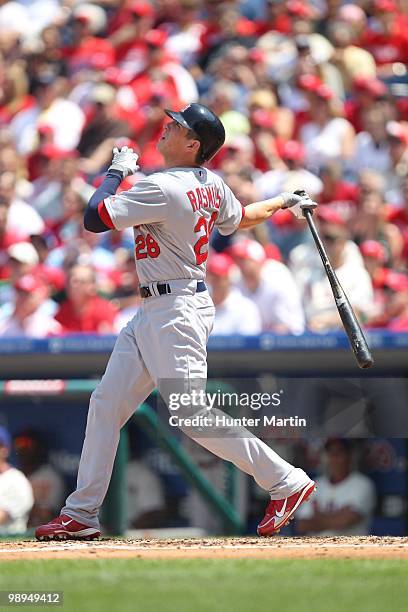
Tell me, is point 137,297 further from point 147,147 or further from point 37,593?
point 37,593

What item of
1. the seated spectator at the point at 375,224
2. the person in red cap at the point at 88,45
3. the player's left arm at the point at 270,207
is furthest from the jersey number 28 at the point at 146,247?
the person in red cap at the point at 88,45

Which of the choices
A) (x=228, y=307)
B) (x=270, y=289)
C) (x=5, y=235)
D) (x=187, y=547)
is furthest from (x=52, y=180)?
(x=187, y=547)

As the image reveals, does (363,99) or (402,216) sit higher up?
(363,99)

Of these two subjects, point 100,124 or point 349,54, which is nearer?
point 349,54

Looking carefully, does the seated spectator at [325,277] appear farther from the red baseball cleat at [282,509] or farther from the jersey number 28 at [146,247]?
the jersey number 28 at [146,247]

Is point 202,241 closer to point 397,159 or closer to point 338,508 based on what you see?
point 338,508

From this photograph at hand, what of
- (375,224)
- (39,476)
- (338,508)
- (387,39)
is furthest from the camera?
(387,39)

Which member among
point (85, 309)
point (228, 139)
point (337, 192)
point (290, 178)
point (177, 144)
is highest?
point (228, 139)

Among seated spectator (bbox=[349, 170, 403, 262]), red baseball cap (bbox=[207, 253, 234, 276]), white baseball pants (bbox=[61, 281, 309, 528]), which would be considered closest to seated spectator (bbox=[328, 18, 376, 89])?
seated spectator (bbox=[349, 170, 403, 262])
